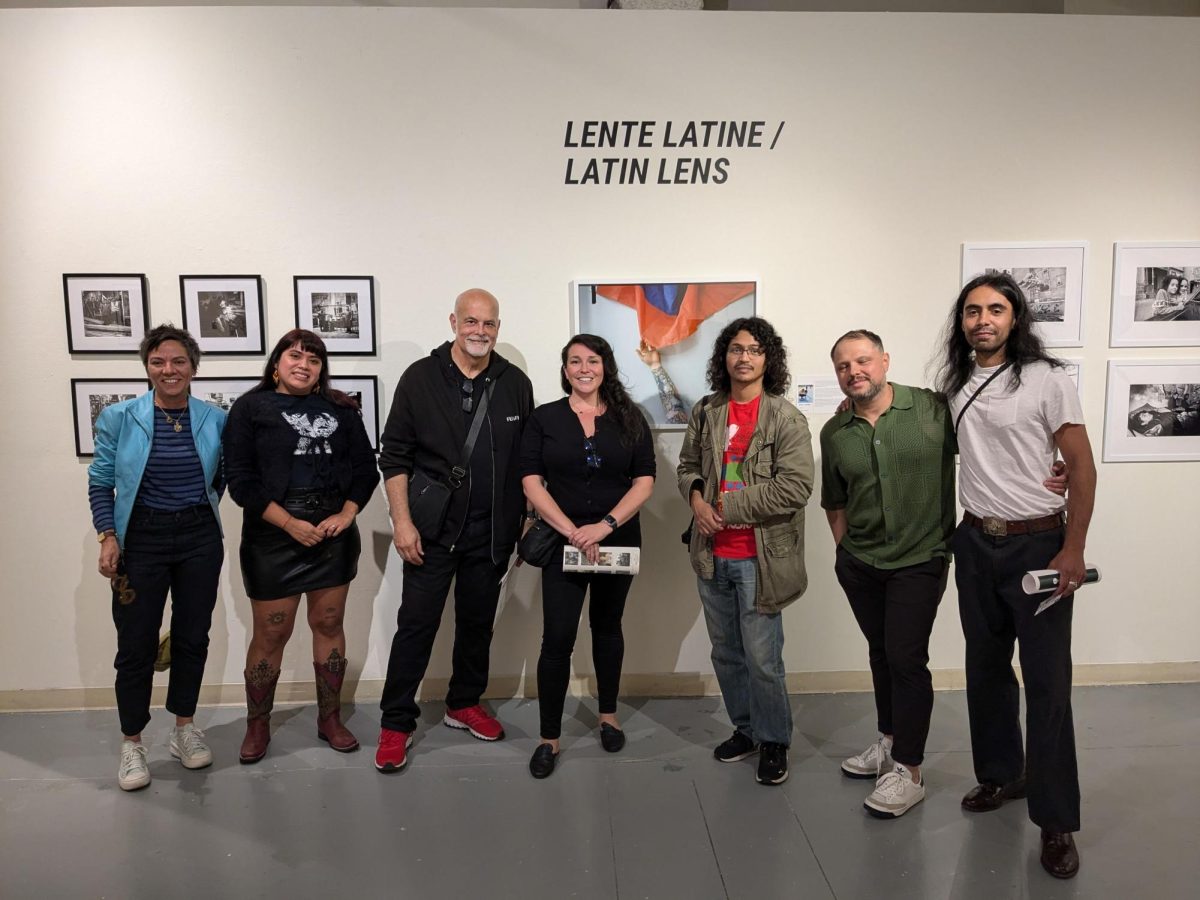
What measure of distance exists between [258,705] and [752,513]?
2166 millimetres

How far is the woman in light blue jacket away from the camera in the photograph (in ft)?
9.50

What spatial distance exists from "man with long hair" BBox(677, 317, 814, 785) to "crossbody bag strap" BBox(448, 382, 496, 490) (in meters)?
0.82

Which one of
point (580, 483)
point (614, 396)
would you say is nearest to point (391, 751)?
point (580, 483)

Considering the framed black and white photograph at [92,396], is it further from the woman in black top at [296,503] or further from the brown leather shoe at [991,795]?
the brown leather shoe at [991,795]

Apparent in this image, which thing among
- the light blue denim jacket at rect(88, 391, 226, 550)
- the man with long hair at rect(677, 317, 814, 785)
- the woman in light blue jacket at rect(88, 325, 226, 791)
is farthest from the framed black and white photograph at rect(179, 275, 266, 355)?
the man with long hair at rect(677, 317, 814, 785)

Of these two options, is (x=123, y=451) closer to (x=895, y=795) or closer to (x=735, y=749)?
(x=735, y=749)

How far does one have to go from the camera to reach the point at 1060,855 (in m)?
2.38

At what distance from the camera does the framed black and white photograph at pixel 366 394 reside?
11.7ft

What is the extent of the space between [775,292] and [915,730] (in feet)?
Result: 6.49

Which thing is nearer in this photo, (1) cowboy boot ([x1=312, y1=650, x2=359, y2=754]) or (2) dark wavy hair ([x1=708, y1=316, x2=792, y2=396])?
(2) dark wavy hair ([x1=708, y1=316, x2=792, y2=396])

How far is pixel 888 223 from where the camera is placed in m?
3.60

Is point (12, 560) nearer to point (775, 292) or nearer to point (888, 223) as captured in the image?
point (775, 292)

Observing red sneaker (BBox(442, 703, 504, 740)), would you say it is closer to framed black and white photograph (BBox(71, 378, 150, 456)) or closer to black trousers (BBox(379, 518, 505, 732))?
black trousers (BBox(379, 518, 505, 732))

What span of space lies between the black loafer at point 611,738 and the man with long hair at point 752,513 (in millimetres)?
514
